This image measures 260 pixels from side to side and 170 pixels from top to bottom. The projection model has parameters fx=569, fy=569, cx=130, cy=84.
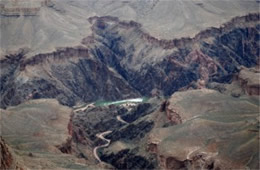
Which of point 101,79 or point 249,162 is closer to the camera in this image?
point 249,162

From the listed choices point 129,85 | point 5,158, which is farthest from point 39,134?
point 129,85

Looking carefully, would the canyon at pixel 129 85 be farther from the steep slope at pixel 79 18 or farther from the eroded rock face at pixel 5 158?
the steep slope at pixel 79 18

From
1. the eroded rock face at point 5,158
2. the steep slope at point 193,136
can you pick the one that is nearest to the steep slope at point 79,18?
the steep slope at point 193,136

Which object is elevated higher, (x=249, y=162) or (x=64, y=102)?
(x=249, y=162)

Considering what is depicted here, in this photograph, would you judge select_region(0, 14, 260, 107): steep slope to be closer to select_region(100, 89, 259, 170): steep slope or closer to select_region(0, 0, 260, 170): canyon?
select_region(0, 0, 260, 170): canyon

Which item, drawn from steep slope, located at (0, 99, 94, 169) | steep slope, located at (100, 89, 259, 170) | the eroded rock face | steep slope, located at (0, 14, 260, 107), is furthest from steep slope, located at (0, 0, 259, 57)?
the eroded rock face

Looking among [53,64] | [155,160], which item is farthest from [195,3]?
[155,160]

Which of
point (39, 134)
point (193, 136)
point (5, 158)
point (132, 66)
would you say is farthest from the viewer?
point (132, 66)

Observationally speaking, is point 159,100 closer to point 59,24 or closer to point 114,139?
point 114,139

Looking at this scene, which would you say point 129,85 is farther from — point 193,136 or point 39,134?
point 193,136
